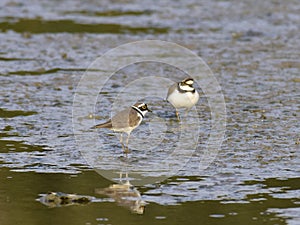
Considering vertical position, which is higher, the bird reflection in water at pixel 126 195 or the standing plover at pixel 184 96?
the standing plover at pixel 184 96

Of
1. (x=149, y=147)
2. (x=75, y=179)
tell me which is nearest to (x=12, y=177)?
(x=75, y=179)

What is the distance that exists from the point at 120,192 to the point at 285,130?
297cm

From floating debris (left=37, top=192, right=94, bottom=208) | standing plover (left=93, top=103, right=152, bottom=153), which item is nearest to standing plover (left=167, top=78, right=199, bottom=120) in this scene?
standing plover (left=93, top=103, right=152, bottom=153)

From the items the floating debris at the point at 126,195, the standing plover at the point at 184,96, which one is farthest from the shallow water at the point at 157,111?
the standing plover at the point at 184,96

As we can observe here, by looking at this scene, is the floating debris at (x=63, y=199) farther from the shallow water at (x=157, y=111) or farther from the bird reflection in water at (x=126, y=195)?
the bird reflection in water at (x=126, y=195)

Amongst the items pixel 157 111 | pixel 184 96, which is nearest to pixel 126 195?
pixel 184 96

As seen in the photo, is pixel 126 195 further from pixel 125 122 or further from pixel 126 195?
pixel 125 122

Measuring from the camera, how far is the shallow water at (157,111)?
694cm

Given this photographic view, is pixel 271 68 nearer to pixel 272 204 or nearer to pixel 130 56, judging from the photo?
pixel 130 56

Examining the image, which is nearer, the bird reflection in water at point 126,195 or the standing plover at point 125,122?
the bird reflection in water at point 126,195

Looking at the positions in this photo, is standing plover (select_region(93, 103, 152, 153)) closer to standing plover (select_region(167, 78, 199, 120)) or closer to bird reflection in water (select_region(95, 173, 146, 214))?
bird reflection in water (select_region(95, 173, 146, 214))

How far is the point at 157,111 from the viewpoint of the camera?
11.2 metres

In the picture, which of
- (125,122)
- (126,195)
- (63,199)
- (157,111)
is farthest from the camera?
(157,111)

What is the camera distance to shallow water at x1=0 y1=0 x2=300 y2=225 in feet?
22.8
